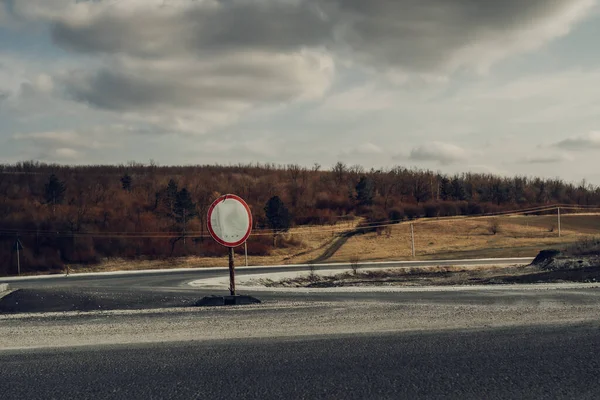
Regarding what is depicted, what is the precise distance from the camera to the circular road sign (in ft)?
28.7

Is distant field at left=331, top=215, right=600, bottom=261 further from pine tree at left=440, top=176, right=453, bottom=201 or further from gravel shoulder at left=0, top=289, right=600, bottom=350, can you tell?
gravel shoulder at left=0, top=289, right=600, bottom=350

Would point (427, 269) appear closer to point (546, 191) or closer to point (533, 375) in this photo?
point (533, 375)

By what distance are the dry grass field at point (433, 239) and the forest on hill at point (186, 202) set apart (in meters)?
4.21

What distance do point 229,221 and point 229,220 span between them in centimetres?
2

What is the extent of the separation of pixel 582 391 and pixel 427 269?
2563cm

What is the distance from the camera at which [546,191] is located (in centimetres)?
9900

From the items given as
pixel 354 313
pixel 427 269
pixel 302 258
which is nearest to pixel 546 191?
pixel 302 258

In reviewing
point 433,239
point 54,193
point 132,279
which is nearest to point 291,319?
point 132,279

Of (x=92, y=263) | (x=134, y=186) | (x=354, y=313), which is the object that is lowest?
(x=92, y=263)

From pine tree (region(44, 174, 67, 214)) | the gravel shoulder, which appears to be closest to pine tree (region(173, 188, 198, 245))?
pine tree (region(44, 174, 67, 214))

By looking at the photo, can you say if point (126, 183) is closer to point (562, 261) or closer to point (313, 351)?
point (562, 261)

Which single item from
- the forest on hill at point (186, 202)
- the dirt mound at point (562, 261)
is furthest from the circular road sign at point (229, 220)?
the forest on hill at point (186, 202)

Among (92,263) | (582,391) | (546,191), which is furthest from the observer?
(546,191)

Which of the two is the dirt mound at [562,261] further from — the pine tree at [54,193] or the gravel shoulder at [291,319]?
the pine tree at [54,193]
